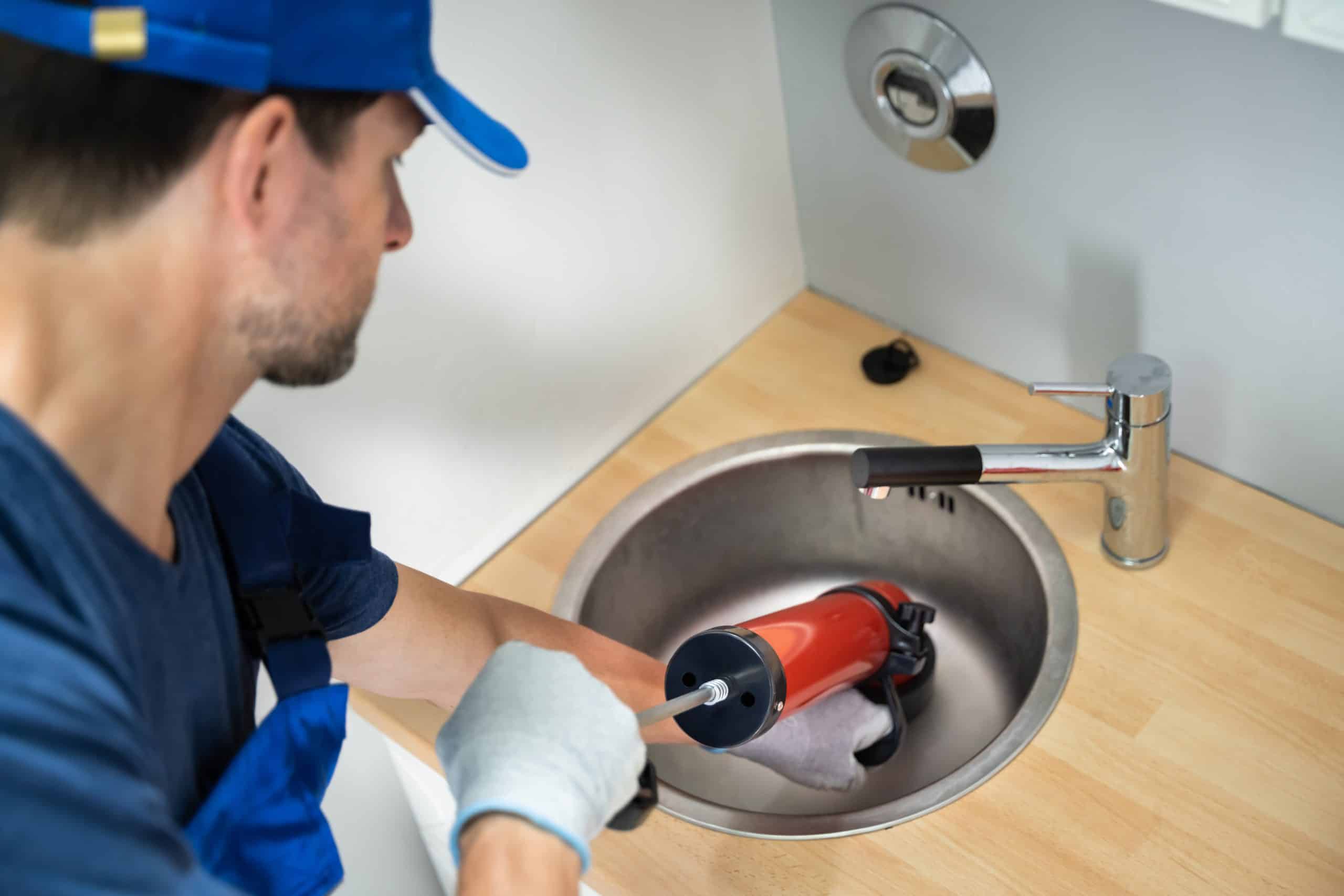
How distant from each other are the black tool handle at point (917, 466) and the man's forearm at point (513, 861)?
1.63 feet

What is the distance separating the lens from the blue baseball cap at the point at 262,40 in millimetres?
591

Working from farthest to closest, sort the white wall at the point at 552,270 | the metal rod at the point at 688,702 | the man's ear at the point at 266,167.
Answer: the white wall at the point at 552,270, the metal rod at the point at 688,702, the man's ear at the point at 266,167

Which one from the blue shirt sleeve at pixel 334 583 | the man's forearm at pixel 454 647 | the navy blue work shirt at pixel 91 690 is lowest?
the man's forearm at pixel 454 647

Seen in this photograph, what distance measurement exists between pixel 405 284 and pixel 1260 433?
36.1 inches

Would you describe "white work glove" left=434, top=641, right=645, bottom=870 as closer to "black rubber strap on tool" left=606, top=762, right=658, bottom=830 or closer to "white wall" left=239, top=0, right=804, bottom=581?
"black rubber strap on tool" left=606, top=762, right=658, bottom=830

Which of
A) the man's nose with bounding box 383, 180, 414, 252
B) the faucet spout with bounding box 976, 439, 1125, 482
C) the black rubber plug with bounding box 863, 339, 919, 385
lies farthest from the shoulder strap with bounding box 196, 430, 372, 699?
the black rubber plug with bounding box 863, 339, 919, 385

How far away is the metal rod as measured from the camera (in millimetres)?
878

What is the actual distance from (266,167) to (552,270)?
0.72m

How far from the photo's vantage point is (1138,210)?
124 cm

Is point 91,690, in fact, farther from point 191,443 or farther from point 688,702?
point 688,702

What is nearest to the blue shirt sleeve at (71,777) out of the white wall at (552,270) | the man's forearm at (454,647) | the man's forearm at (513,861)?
the man's forearm at (513,861)

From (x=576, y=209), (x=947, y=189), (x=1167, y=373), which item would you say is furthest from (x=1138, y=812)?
(x=576, y=209)

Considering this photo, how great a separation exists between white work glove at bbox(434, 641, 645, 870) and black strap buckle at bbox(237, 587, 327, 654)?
6.1 inches

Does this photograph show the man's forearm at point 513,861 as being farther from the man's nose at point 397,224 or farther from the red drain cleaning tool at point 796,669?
the man's nose at point 397,224
